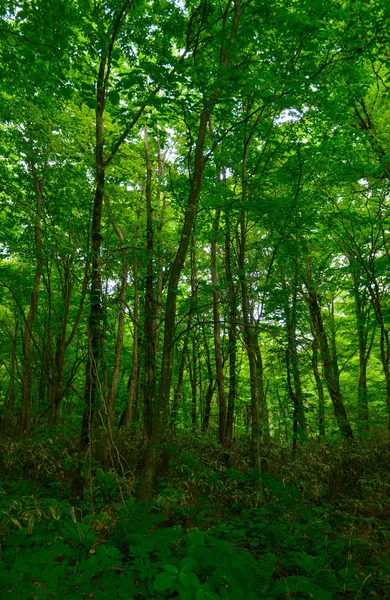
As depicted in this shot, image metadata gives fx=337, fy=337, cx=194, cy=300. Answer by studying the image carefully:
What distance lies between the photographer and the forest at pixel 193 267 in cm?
294

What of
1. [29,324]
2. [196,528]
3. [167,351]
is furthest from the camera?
[29,324]

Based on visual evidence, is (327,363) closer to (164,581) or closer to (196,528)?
(196,528)

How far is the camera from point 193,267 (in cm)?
1024

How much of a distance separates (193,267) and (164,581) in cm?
856

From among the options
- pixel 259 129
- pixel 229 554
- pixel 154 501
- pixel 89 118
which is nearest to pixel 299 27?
pixel 259 129

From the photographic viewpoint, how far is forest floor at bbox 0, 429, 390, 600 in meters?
2.45

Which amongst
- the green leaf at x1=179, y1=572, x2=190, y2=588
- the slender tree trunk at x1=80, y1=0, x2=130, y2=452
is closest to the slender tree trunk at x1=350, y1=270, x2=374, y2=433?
the slender tree trunk at x1=80, y1=0, x2=130, y2=452

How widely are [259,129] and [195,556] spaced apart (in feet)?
21.7

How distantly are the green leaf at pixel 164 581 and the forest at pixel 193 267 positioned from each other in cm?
2

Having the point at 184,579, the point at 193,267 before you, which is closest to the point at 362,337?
the point at 193,267

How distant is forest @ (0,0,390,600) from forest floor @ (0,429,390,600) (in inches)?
1.1

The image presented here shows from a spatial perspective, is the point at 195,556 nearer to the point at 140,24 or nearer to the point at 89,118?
the point at 140,24

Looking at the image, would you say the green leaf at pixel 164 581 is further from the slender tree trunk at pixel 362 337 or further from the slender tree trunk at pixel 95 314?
the slender tree trunk at pixel 362 337

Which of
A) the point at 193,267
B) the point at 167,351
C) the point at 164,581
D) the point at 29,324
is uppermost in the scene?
the point at 193,267
